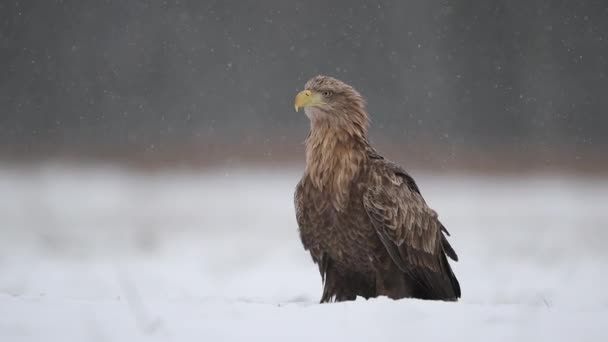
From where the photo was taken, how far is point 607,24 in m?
18.4

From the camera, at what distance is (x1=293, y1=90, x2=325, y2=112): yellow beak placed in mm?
5176

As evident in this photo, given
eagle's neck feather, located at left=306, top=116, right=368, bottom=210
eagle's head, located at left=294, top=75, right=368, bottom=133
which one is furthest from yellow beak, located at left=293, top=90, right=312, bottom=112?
eagle's neck feather, located at left=306, top=116, right=368, bottom=210

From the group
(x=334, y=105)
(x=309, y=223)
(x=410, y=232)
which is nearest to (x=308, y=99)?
(x=334, y=105)

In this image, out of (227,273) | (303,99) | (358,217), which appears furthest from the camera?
(227,273)

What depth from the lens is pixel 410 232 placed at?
4.92 meters

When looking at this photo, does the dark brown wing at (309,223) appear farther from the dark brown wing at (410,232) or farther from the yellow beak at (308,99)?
the yellow beak at (308,99)

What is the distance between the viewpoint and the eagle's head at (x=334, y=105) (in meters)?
5.18

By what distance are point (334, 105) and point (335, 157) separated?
1.44 ft

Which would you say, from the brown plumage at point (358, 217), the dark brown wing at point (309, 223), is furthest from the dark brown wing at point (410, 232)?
the dark brown wing at point (309, 223)

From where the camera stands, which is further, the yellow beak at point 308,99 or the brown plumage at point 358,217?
the yellow beak at point 308,99

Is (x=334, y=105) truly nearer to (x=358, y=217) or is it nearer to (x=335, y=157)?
(x=335, y=157)

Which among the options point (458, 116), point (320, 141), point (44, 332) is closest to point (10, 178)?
point (458, 116)

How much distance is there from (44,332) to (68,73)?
17243mm

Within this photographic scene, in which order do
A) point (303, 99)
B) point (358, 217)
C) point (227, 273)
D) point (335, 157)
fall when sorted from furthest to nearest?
point (227, 273), point (303, 99), point (335, 157), point (358, 217)
